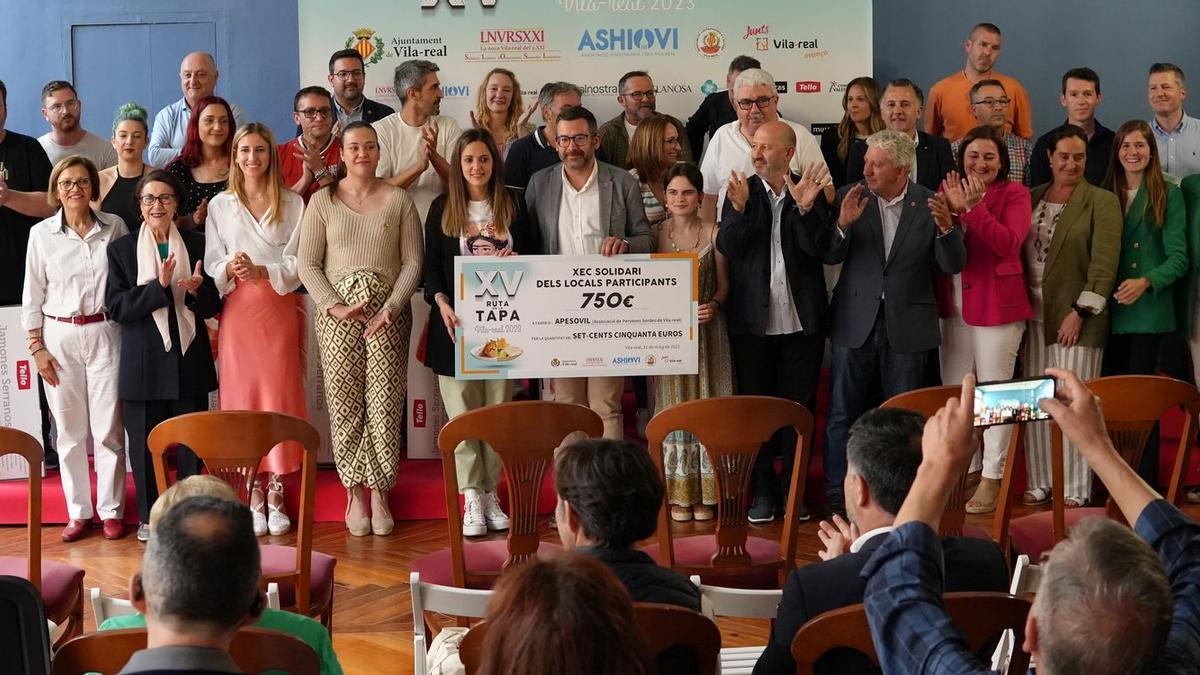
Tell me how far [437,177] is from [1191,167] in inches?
155

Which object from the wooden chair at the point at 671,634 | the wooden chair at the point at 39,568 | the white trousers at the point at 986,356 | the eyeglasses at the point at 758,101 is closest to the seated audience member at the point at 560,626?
the wooden chair at the point at 671,634

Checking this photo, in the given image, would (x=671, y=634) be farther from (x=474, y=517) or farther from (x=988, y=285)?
(x=988, y=285)

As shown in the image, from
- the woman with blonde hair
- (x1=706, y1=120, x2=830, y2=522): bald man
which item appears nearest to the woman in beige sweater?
the woman with blonde hair

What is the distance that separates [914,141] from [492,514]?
274 centimetres

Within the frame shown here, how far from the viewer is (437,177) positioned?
21.5 feet

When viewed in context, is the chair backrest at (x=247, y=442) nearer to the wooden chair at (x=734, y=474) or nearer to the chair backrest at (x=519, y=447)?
the chair backrest at (x=519, y=447)

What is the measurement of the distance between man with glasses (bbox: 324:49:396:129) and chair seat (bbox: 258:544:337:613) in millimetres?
3488

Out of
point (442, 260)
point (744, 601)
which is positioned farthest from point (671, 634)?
point (442, 260)

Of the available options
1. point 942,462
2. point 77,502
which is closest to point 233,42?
point 77,502

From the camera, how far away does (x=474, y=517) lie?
587 cm

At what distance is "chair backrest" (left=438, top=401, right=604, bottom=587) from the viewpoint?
389 cm

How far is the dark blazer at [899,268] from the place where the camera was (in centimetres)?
570

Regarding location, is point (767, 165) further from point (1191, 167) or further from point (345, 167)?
point (1191, 167)

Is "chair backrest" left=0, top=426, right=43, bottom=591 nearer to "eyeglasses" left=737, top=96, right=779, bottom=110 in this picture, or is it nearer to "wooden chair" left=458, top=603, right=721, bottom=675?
"wooden chair" left=458, top=603, right=721, bottom=675
